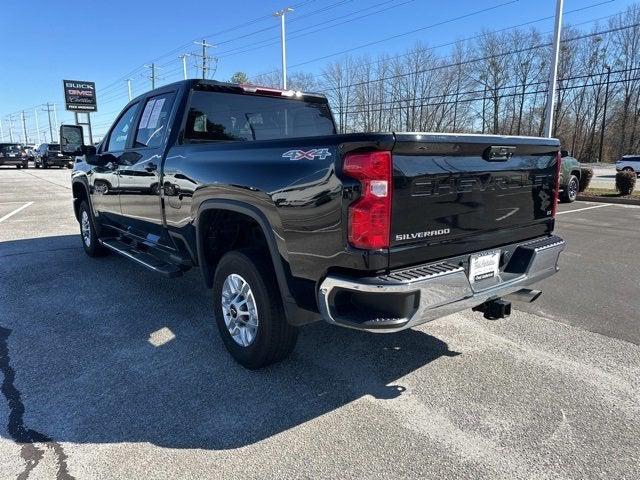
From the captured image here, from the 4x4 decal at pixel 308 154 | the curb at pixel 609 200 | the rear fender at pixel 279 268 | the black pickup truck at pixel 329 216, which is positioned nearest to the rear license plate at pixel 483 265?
the black pickup truck at pixel 329 216

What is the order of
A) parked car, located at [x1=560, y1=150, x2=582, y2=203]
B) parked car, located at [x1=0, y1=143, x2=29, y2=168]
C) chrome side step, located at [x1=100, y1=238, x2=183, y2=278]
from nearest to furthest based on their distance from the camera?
chrome side step, located at [x1=100, y1=238, x2=183, y2=278] → parked car, located at [x1=560, y1=150, x2=582, y2=203] → parked car, located at [x1=0, y1=143, x2=29, y2=168]

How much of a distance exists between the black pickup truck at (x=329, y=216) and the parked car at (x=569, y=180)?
11.5 m

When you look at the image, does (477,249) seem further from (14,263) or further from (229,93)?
(14,263)

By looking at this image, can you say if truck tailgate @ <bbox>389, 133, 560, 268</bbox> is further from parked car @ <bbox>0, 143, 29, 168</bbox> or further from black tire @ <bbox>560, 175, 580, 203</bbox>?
parked car @ <bbox>0, 143, 29, 168</bbox>

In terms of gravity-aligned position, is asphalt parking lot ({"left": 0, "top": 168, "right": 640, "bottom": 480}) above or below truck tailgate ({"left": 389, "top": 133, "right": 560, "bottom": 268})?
below

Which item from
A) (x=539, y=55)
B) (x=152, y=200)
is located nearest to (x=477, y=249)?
(x=152, y=200)

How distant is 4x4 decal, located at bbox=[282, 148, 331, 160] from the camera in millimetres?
2488

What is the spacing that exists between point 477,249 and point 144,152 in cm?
322

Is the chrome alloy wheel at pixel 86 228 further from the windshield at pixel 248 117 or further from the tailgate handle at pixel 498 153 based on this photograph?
the tailgate handle at pixel 498 153

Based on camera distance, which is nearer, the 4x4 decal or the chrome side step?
the 4x4 decal

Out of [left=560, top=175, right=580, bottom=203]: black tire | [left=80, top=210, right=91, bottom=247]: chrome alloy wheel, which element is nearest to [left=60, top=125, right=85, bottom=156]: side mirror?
[left=80, top=210, right=91, bottom=247]: chrome alloy wheel

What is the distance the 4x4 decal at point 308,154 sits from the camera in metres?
2.49

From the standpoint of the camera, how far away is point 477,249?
3012 millimetres

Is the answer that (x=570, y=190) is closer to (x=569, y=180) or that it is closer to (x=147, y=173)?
(x=569, y=180)
